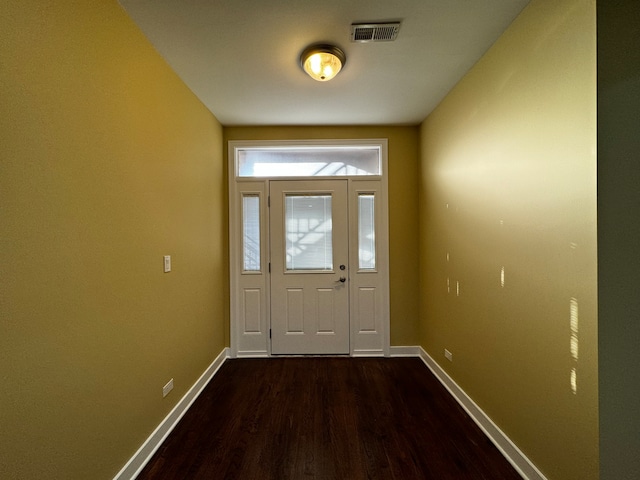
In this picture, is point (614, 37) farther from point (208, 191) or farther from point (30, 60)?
point (208, 191)

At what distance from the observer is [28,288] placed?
1103 millimetres

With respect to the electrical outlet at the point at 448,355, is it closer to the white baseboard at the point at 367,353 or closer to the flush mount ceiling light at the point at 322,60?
the white baseboard at the point at 367,353

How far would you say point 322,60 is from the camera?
1.98 meters

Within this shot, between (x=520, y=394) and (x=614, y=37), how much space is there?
179cm

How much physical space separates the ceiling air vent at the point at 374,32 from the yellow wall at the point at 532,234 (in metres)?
0.69

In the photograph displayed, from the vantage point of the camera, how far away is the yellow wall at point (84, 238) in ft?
3.49

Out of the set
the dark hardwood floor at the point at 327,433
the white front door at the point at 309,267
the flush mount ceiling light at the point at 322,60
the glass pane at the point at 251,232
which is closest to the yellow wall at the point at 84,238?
the dark hardwood floor at the point at 327,433

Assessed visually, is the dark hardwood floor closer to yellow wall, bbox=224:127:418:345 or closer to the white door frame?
the white door frame

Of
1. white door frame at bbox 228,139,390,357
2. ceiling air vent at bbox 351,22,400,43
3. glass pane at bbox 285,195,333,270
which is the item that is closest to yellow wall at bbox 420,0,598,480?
ceiling air vent at bbox 351,22,400,43

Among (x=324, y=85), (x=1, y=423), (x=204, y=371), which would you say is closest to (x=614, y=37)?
(x=324, y=85)

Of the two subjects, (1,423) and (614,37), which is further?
(614,37)

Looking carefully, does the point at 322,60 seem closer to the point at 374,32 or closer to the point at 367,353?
the point at 374,32

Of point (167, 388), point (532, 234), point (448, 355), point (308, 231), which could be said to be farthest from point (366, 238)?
point (167, 388)

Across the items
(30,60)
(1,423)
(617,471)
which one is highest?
(30,60)
